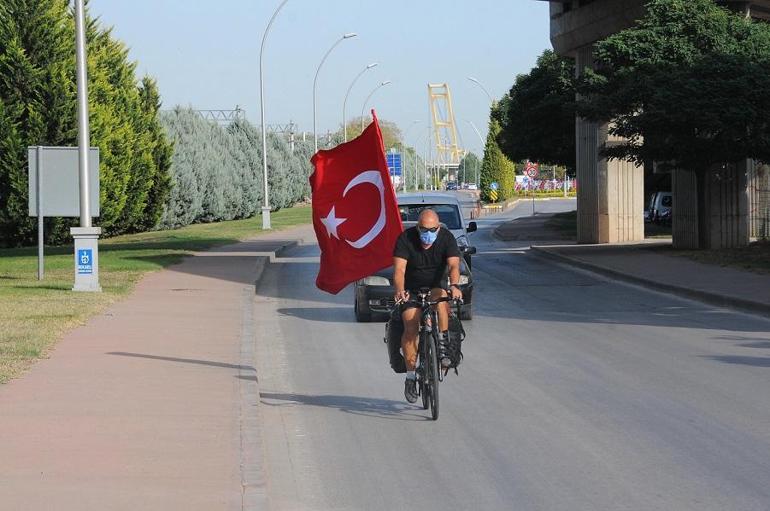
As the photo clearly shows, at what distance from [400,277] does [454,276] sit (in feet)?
1.40

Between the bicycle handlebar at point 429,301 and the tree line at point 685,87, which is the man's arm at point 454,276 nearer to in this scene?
the bicycle handlebar at point 429,301

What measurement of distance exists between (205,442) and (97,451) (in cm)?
76

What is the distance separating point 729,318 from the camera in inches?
716

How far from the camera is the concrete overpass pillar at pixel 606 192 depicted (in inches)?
1522

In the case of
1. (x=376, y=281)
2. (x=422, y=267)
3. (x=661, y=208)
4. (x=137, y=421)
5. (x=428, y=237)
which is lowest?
(x=137, y=421)

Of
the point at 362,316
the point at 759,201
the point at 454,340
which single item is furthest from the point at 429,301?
the point at 759,201

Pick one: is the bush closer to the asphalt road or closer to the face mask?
the asphalt road

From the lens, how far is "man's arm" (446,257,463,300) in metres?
9.86

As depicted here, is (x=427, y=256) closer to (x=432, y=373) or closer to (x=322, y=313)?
(x=432, y=373)

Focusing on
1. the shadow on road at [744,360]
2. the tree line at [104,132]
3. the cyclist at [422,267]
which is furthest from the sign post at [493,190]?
the cyclist at [422,267]

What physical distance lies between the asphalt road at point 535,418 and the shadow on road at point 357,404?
2cm

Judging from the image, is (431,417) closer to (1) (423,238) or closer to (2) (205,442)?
(1) (423,238)

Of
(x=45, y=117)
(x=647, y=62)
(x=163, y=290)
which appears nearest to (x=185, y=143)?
(x=45, y=117)

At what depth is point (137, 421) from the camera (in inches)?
A: 372
